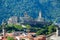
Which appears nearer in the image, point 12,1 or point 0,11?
point 0,11

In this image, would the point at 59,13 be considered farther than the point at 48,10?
No

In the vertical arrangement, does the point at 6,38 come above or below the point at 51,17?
above

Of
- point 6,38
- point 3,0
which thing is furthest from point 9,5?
point 6,38

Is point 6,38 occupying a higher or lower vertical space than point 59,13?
higher

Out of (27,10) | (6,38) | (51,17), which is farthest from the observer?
(27,10)

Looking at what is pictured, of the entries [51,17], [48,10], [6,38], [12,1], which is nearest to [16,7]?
[12,1]

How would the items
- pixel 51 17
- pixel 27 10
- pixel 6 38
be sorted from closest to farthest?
pixel 6 38 → pixel 51 17 → pixel 27 10

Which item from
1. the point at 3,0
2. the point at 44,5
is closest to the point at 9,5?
the point at 3,0

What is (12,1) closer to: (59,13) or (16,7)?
(16,7)

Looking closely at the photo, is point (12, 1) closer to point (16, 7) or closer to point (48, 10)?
point (16, 7)
